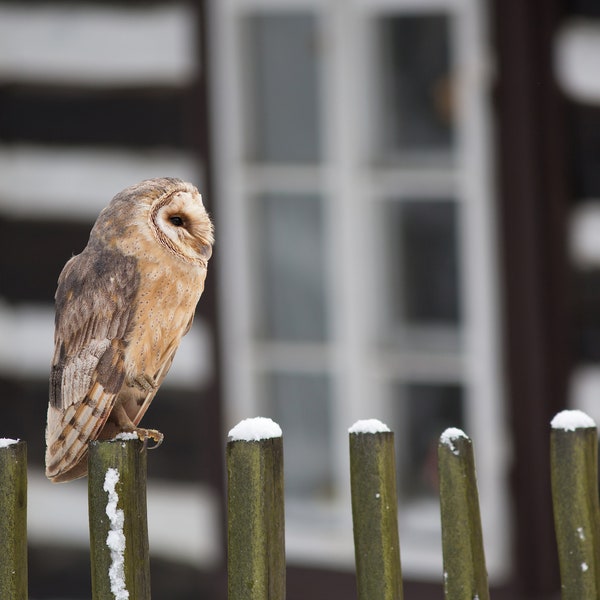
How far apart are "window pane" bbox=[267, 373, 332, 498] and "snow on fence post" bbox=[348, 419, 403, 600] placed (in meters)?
2.18

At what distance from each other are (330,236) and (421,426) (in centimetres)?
58

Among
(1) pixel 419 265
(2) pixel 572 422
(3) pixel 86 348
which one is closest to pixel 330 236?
(1) pixel 419 265

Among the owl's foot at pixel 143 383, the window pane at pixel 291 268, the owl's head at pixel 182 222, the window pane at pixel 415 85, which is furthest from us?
the window pane at pixel 291 268

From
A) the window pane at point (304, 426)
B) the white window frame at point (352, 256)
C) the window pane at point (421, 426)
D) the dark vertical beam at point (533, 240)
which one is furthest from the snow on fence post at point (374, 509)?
the window pane at point (304, 426)

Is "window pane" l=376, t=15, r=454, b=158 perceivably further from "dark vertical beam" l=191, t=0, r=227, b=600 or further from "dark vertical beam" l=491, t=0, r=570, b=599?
"dark vertical beam" l=191, t=0, r=227, b=600

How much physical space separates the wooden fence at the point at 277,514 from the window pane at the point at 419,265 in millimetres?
1985

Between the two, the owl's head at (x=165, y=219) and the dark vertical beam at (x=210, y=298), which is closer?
the owl's head at (x=165, y=219)

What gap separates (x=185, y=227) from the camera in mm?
958

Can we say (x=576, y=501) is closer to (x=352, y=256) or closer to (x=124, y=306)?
(x=124, y=306)

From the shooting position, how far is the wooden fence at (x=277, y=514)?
121cm

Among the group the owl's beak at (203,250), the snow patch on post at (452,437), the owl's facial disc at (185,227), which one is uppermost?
the owl's facial disc at (185,227)

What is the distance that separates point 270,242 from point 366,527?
7.40ft

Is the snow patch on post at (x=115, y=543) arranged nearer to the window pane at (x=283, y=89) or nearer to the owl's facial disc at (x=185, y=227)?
the owl's facial disc at (x=185, y=227)

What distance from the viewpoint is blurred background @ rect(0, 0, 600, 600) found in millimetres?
2957
